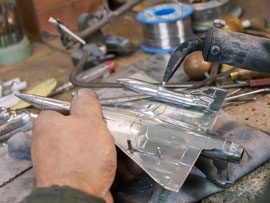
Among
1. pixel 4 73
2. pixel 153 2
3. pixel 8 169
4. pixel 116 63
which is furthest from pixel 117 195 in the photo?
pixel 153 2

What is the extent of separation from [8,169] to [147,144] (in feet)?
1.06

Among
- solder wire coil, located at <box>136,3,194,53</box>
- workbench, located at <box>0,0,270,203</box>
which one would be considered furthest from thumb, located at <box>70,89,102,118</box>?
solder wire coil, located at <box>136,3,194,53</box>

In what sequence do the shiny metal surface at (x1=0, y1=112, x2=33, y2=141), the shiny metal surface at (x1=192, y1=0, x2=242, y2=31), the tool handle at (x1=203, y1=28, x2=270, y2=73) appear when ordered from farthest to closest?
the shiny metal surface at (x1=192, y1=0, x2=242, y2=31) → the shiny metal surface at (x1=0, y1=112, x2=33, y2=141) → the tool handle at (x1=203, y1=28, x2=270, y2=73)

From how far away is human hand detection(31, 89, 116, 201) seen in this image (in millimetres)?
622

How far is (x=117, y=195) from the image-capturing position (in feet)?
2.41

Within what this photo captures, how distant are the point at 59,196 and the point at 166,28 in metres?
0.85

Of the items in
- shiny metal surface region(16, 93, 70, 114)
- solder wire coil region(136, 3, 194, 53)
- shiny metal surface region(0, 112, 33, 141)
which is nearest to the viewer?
shiny metal surface region(16, 93, 70, 114)

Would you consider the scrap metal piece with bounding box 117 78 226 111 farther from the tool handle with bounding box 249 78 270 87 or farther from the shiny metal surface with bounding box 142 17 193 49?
the shiny metal surface with bounding box 142 17 193 49

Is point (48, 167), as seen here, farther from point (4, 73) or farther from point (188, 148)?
point (4, 73)

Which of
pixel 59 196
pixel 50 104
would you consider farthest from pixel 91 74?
pixel 59 196

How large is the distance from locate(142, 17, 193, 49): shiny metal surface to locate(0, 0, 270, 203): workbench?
0.21 feet

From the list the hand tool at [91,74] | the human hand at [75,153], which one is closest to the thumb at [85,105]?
the human hand at [75,153]

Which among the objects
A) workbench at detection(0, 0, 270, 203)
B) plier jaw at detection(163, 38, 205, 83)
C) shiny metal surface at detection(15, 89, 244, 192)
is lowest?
workbench at detection(0, 0, 270, 203)

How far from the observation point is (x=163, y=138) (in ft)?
2.34
